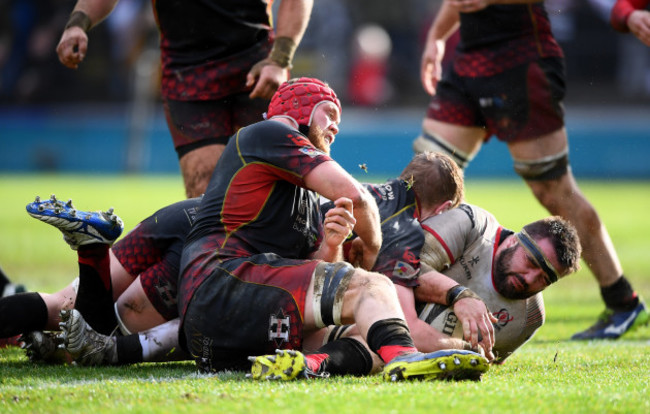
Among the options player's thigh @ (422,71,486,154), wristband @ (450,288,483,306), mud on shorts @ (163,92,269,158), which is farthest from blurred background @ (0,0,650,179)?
wristband @ (450,288,483,306)

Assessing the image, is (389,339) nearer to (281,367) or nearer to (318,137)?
(281,367)

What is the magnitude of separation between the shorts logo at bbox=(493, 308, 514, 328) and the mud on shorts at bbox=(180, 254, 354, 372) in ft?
3.18

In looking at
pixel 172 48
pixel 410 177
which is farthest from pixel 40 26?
pixel 410 177

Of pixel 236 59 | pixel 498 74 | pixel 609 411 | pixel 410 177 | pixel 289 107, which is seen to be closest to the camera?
pixel 609 411

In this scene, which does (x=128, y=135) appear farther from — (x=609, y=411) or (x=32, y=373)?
(x=609, y=411)

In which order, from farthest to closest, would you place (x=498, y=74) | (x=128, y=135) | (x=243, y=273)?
(x=128, y=135) < (x=498, y=74) < (x=243, y=273)

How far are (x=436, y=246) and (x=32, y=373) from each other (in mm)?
1923

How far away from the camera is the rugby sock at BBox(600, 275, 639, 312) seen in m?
6.08

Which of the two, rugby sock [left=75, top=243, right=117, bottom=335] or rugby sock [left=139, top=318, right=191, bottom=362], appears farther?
rugby sock [left=139, top=318, right=191, bottom=362]

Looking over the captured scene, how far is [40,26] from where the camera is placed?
73.7 ft

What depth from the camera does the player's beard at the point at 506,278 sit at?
451 centimetres

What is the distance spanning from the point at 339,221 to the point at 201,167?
184 cm

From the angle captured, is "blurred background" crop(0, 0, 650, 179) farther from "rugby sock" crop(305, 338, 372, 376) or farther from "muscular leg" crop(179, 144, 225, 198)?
"rugby sock" crop(305, 338, 372, 376)

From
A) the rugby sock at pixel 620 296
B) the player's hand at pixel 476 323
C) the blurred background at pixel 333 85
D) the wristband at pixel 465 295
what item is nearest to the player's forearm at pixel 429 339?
the player's hand at pixel 476 323
